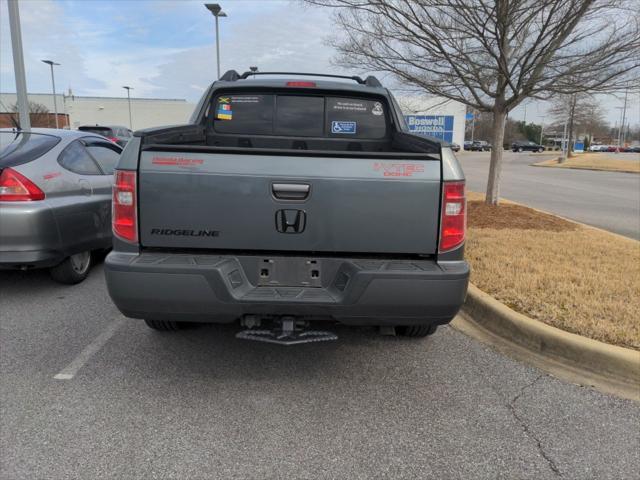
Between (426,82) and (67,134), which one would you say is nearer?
(67,134)

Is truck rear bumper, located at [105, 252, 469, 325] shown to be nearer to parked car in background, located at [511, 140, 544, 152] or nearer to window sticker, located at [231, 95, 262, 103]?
window sticker, located at [231, 95, 262, 103]

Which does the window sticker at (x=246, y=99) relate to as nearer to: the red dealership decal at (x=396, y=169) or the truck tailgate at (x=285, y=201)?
the truck tailgate at (x=285, y=201)

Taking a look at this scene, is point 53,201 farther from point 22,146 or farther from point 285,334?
point 285,334

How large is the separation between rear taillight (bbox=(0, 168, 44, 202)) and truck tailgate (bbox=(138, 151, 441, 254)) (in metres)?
2.38

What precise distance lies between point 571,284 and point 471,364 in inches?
71.6

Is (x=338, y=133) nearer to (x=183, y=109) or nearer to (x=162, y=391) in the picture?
(x=162, y=391)

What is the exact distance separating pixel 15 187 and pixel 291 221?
10.1 feet

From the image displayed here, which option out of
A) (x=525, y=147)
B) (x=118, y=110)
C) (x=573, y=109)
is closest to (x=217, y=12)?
(x=573, y=109)

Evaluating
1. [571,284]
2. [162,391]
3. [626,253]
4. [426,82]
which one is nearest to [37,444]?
[162,391]

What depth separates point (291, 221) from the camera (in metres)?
2.87

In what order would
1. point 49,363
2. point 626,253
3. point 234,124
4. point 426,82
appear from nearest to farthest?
point 49,363 → point 234,124 → point 626,253 → point 426,82

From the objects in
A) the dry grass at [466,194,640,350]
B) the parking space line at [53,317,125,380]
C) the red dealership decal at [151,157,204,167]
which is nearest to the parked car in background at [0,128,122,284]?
the parking space line at [53,317,125,380]

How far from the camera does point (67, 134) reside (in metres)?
5.66

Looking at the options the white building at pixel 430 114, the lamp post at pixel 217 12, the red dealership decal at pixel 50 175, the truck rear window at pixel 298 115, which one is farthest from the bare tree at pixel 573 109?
the lamp post at pixel 217 12
